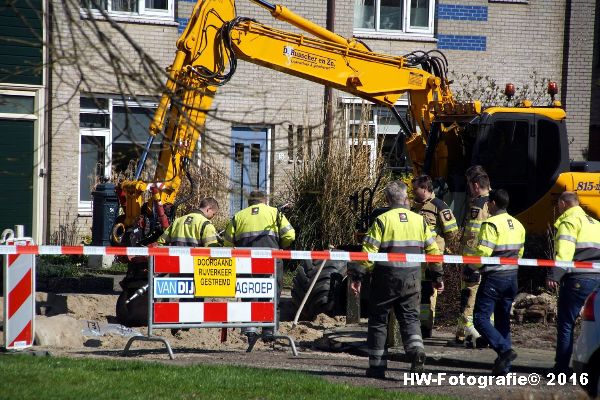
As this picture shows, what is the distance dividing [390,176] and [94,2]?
1138cm

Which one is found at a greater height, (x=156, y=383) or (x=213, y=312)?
(x=213, y=312)

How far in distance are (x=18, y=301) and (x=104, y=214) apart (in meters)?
6.42

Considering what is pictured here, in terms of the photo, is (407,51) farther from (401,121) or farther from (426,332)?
(426,332)

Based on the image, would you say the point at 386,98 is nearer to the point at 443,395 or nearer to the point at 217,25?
the point at 217,25

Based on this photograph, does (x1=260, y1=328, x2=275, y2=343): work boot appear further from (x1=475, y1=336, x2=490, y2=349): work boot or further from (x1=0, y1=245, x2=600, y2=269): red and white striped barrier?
(x1=475, y1=336, x2=490, y2=349): work boot

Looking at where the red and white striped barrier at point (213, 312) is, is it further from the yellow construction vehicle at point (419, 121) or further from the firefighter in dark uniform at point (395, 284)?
the yellow construction vehicle at point (419, 121)

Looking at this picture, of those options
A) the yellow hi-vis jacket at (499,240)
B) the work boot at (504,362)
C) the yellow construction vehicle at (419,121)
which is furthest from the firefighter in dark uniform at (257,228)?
the work boot at (504,362)

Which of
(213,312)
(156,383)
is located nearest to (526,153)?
(213,312)

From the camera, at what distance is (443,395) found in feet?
29.5

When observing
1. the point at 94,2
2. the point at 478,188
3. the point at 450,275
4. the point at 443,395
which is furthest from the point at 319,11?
the point at 94,2

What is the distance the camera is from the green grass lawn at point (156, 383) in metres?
8.30

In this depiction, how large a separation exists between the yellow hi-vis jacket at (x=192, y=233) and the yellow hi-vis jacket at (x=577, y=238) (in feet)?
14.1

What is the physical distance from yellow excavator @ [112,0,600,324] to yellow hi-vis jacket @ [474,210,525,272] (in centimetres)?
370

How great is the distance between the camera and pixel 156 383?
872 cm
